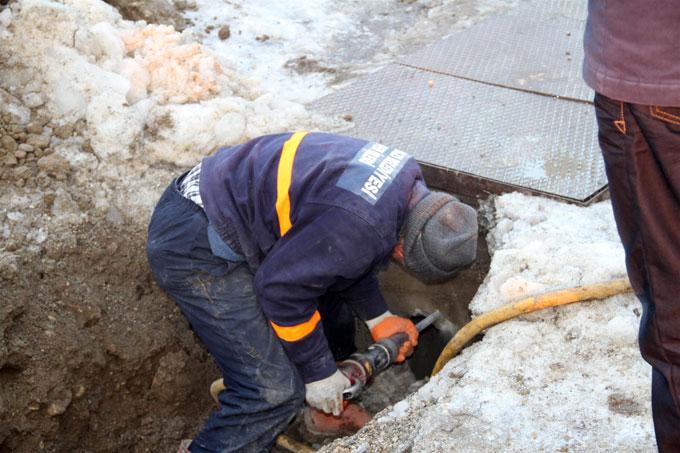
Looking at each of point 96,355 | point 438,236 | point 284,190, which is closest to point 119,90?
point 96,355

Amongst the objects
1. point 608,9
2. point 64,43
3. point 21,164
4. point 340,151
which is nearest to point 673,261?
point 608,9

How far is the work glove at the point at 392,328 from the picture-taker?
3.42 m

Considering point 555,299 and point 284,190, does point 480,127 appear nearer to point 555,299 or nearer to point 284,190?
point 555,299

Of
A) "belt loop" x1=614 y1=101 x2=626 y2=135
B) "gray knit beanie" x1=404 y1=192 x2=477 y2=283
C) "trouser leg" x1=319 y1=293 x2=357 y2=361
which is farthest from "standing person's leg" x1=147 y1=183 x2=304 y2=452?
"belt loop" x1=614 y1=101 x2=626 y2=135

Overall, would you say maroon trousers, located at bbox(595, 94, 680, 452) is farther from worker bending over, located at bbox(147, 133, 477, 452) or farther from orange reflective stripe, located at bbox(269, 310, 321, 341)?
orange reflective stripe, located at bbox(269, 310, 321, 341)

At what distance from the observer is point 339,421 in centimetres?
342

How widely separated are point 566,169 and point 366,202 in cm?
143

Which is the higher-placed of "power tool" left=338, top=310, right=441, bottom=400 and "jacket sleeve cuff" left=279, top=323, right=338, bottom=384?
"jacket sleeve cuff" left=279, top=323, right=338, bottom=384

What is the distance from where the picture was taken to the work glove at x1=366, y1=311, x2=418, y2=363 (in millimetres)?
3424

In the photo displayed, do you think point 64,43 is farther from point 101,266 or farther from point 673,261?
point 673,261

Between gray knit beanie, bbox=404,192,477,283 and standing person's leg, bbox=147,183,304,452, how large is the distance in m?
0.74

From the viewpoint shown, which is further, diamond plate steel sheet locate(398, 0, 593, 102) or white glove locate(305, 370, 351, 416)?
diamond plate steel sheet locate(398, 0, 593, 102)

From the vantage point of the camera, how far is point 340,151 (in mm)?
2795

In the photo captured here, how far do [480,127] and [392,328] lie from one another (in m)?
1.16
